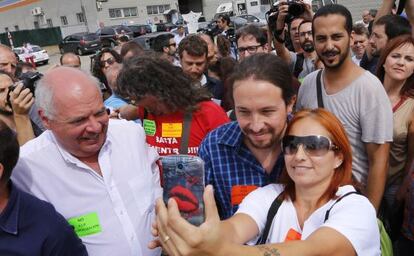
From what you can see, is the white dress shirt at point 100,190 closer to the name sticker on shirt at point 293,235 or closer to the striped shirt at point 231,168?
the striped shirt at point 231,168

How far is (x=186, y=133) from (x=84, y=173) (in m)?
0.90

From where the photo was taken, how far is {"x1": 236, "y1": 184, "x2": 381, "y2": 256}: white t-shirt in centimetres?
133

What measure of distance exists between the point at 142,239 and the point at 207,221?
0.98m

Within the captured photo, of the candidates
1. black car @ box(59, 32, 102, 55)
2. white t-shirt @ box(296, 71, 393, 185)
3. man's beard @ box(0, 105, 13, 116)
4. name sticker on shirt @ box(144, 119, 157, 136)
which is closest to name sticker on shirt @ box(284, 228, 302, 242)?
white t-shirt @ box(296, 71, 393, 185)

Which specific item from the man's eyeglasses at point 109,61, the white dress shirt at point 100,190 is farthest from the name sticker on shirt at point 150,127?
the man's eyeglasses at point 109,61

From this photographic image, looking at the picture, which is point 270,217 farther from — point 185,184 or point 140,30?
point 140,30

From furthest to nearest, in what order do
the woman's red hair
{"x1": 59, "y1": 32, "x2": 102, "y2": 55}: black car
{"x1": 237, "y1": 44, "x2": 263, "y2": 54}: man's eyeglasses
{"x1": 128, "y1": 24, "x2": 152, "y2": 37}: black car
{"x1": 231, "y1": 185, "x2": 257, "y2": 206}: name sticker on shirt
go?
{"x1": 128, "y1": 24, "x2": 152, "y2": 37}: black car, {"x1": 59, "y1": 32, "x2": 102, "y2": 55}: black car, {"x1": 237, "y1": 44, "x2": 263, "y2": 54}: man's eyeglasses, {"x1": 231, "y1": 185, "x2": 257, "y2": 206}: name sticker on shirt, the woman's red hair

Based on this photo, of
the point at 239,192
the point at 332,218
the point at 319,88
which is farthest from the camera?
the point at 319,88

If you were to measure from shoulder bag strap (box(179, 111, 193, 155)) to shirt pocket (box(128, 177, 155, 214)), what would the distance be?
1.95ft

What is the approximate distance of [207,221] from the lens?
1027 millimetres

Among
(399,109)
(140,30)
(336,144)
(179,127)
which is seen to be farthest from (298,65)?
(140,30)

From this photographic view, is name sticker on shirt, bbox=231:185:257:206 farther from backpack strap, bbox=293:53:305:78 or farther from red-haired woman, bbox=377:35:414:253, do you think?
backpack strap, bbox=293:53:305:78

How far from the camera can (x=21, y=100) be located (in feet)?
8.00

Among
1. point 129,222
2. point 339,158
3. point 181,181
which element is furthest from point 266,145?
point 129,222
